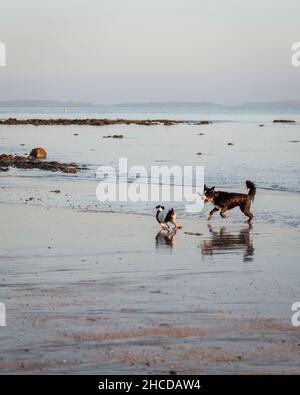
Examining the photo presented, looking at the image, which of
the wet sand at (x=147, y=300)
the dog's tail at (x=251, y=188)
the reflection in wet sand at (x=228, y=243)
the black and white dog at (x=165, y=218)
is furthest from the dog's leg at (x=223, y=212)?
the black and white dog at (x=165, y=218)

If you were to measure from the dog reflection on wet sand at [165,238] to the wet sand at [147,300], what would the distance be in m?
0.02

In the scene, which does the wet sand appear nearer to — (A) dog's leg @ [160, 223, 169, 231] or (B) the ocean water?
(A) dog's leg @ [160, 223, 169, 231]

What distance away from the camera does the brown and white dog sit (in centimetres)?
1714

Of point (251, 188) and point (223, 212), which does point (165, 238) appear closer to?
point (223, 212)

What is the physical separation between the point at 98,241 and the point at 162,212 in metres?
2.15

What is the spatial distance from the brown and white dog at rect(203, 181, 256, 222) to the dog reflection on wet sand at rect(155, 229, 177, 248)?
223cm

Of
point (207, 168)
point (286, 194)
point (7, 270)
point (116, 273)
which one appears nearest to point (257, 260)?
point (116, 273)

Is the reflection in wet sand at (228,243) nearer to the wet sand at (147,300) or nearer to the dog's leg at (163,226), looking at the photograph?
the wet sand at (147,300)

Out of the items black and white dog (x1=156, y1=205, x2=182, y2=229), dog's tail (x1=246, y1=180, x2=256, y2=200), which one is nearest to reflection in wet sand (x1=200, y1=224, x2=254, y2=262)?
black and white dog (x1=156, y1=205, x2=182, y2=229)

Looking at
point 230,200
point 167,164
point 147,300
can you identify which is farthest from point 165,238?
point 167,164

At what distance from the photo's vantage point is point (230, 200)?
56.9 ft

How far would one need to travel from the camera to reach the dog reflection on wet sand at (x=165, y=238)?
1360 cm
